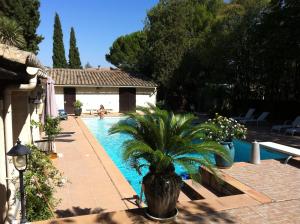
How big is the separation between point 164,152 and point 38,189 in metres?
2.59

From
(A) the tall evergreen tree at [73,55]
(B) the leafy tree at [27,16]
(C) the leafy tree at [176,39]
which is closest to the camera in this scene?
(B) the leafy tree at [27,16]

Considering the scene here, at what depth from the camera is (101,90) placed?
29344 millimetres

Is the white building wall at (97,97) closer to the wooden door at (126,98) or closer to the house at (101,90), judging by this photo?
the house at (101,90)

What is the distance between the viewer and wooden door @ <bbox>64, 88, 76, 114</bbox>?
93.0 ft

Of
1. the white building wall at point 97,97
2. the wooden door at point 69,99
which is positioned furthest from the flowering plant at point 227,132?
the wooden door at point 69,99

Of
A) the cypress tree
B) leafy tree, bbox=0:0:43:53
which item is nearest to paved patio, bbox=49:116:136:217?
leafy tree, bbox=0:0:43:53

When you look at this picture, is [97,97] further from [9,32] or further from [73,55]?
[73,55]

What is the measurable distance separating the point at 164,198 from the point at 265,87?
20.6 m

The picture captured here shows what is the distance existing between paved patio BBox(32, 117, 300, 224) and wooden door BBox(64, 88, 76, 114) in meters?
17.5

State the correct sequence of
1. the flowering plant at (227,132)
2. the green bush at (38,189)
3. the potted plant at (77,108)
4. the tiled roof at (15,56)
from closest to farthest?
the tiled roof at (15,56)
the green bush at (38,189)
the flowering plant at (227,132)
the potted plant at (77,108)

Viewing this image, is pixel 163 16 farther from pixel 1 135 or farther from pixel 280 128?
pixel 1 135

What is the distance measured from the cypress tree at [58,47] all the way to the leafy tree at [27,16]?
64.6 ft

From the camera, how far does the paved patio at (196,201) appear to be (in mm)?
5642

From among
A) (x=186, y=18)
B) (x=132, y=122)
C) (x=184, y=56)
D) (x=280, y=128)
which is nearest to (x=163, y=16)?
(x=186, y=18)
